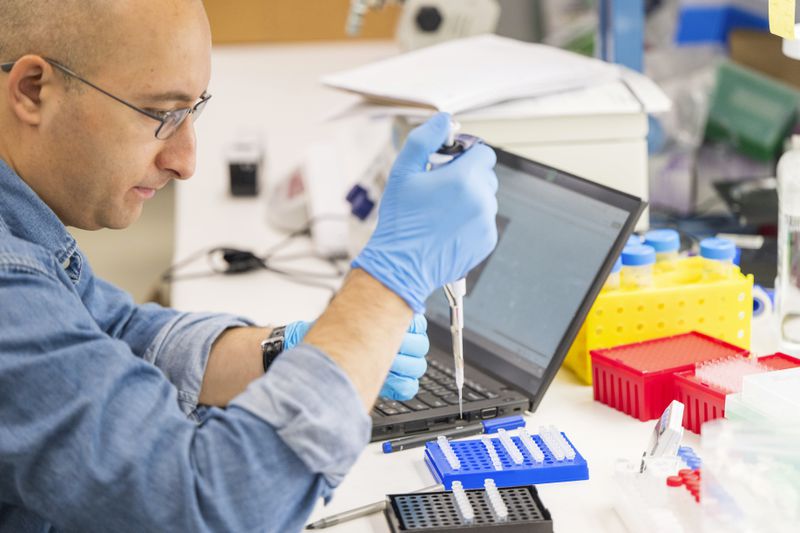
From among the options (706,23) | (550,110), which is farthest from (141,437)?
(706,23)

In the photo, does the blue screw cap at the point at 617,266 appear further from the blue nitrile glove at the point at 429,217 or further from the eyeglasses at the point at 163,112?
the eyeglasses at the point at 163,112

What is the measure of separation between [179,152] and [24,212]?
0.55ft

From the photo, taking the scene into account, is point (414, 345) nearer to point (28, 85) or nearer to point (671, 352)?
point (671, 352)

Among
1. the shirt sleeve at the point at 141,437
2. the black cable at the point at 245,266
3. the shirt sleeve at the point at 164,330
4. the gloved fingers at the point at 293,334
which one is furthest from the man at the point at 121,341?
the black cable at the point at 245,266

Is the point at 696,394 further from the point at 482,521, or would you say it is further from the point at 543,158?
the point at 543,158

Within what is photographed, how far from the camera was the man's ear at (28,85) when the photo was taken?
1.00 metres

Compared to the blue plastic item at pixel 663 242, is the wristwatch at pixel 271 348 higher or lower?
lower

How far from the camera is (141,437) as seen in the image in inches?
35.1

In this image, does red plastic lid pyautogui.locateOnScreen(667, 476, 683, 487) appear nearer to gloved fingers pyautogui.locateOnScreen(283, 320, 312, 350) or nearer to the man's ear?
gloved fingers pyautogui.locateOnScreen(283, 320, 312, 350)

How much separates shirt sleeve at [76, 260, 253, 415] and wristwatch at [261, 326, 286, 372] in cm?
7

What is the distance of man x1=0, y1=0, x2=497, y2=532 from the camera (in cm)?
89

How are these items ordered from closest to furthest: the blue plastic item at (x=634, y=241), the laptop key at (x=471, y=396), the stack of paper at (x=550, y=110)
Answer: the laptop key at (x=471, y=396) < the blue plastic item at (x=634, y=241) < the stack of paper at (x=550, y=110)

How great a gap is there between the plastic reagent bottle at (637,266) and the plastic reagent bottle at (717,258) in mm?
70

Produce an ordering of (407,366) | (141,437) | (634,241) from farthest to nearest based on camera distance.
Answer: (634,241), (407,366), (141,437)
